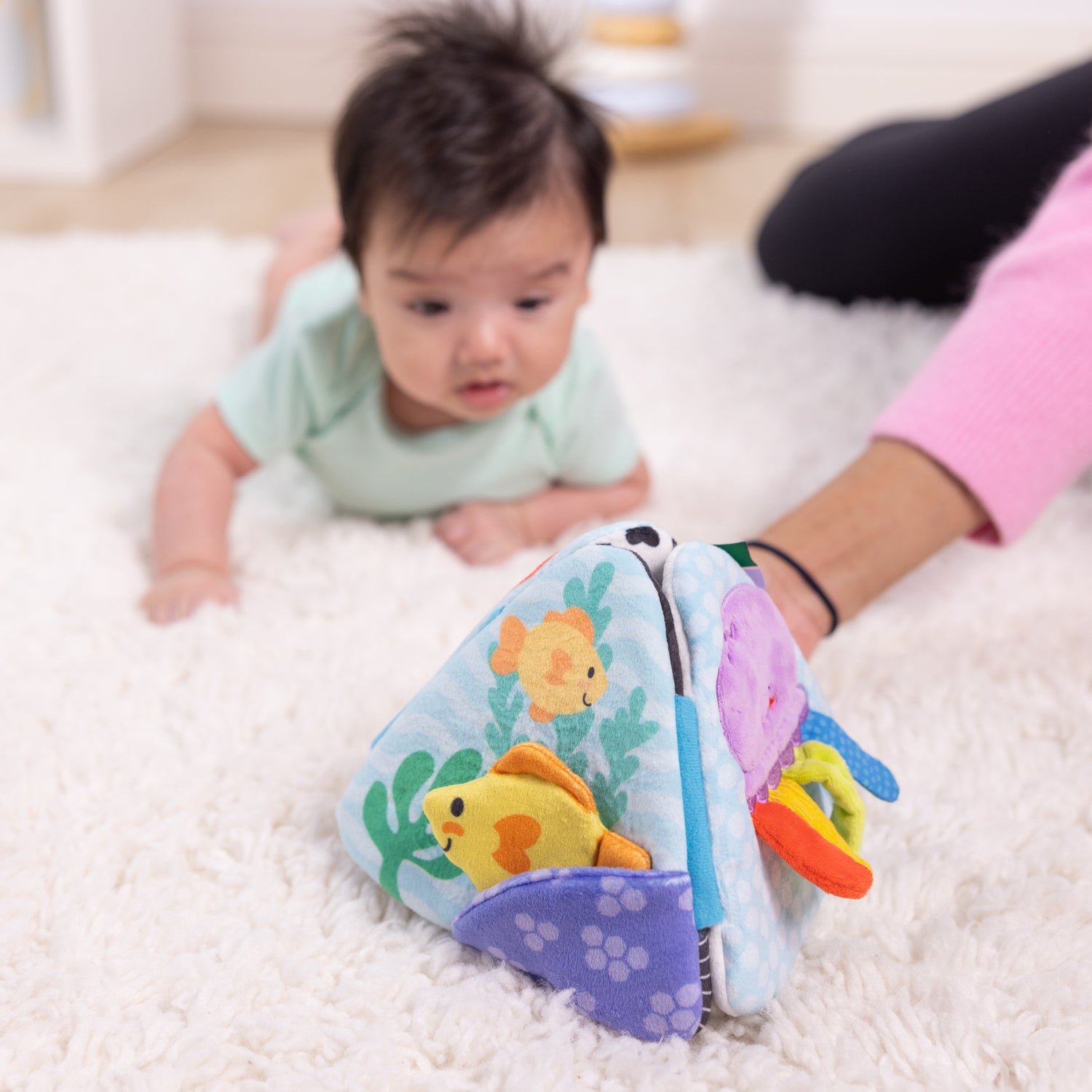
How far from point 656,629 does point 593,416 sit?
48 cm

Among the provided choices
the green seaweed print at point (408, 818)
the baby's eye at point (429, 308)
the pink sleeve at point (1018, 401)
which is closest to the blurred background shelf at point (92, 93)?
the baby's eye at point (429, 308)

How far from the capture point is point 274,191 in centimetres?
201

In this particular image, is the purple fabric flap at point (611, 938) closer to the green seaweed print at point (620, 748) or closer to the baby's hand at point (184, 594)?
the green seaweed print at point (620, 748)

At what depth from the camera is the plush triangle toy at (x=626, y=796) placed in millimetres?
449

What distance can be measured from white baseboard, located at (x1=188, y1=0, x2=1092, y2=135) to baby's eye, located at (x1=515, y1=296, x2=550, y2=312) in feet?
5.68

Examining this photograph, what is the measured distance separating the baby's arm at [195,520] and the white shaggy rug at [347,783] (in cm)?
2

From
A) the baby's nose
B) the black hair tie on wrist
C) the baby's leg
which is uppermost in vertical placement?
the baby's nose

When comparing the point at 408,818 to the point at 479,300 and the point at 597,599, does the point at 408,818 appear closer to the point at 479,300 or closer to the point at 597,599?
the point at 597,599

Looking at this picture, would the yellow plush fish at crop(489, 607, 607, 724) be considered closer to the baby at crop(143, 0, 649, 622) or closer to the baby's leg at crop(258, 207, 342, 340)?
the baby at crop(143, 0, 649, 622)

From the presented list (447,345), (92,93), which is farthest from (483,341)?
(92,93)

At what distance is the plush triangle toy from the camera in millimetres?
449

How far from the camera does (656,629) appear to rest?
1.52 ft

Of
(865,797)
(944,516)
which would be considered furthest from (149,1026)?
(944,516)

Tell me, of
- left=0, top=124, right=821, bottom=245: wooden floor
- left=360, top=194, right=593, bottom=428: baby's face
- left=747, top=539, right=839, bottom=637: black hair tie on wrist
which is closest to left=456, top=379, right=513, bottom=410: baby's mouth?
left=360, top=194, right=593, bottom=428: baby's face
